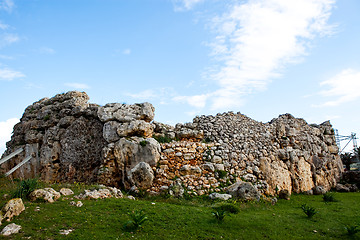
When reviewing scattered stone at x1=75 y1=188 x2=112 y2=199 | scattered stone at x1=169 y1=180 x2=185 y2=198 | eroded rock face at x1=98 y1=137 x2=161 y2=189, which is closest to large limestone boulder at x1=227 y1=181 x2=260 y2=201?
scattered stone at x1=169 y1=180 x2=185 y2=198

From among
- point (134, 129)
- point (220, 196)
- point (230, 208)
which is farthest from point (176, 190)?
point (134, 129)

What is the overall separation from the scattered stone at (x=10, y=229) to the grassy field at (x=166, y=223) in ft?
0.60

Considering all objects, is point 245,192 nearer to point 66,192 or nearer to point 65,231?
point 66,192

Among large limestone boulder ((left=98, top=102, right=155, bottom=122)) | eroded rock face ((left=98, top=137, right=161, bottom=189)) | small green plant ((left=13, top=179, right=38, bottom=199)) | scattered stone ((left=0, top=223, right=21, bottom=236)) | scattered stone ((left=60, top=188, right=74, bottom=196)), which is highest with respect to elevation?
large limestone boulder ((left=98, top=102, right=155, bottom=122))

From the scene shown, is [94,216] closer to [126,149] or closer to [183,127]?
[126,149]

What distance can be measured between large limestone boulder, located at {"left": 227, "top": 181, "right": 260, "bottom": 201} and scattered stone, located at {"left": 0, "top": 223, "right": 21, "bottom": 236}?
11.4m

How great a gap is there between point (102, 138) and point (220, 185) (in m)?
9.16

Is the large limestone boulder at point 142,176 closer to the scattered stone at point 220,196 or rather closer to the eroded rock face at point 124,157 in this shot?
the eroded rock face at point 124,157

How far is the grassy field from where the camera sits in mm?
9102

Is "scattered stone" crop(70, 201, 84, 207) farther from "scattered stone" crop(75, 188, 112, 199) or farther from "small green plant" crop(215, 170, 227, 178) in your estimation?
"small green plant" crop(215, 170, 227, 178)

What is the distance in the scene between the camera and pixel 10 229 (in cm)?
846

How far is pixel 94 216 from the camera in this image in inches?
405

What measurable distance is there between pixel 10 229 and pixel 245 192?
11995 millimetres

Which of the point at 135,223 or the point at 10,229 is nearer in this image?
Answer: the point at 10,229
